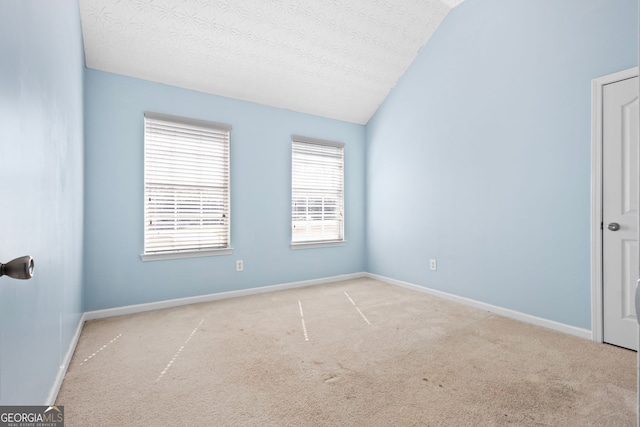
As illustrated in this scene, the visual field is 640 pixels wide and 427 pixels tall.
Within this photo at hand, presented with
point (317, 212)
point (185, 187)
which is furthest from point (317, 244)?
point (185, 187)

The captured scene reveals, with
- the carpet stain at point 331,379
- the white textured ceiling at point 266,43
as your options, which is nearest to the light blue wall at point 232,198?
the white textured ceiling at point 266,43

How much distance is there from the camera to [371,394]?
5.39 ft

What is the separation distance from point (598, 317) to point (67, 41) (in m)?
4.13

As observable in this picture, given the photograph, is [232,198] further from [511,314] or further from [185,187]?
[511,314]

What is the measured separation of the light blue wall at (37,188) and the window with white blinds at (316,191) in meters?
2.37

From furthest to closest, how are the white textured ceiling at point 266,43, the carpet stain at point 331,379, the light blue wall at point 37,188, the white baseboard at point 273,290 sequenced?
the white textured ceiling at point 266,43
the white baseboard at point 273,290
the carpet stain at point 331,379
the light blue wall at point 37,188

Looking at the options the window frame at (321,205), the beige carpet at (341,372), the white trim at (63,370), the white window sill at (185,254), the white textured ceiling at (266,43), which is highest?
the white textured ceiling at (266,43)

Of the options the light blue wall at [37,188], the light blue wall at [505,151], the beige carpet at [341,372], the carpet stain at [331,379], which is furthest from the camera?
the light blue wall at [505,151]

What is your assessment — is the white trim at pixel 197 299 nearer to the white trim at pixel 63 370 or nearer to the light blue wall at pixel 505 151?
the white trim at pixel 63 370

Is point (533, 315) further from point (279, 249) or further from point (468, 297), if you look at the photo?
point (279, 249)

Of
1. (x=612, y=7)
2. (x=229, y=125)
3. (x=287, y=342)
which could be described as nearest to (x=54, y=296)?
(x=287, y=342)

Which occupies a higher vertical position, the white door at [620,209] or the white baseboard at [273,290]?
the white door at [620,209]

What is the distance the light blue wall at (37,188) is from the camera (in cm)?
98

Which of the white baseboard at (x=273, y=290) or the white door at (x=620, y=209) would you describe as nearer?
the white baseboard at (x=273, y=290)
